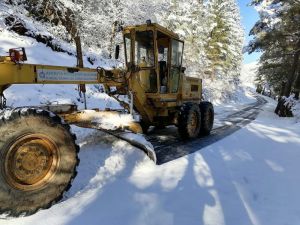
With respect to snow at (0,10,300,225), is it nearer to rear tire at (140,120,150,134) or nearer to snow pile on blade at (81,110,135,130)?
snow pile on blade at (81,110,135,130)

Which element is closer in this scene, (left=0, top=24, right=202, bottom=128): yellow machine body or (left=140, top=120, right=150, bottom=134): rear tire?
(left=0, top=24, right=202, bottom=128): yellow machine body

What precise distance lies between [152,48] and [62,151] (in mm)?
4609

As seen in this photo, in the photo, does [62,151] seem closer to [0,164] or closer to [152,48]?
[0,164]

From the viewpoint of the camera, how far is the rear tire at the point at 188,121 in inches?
368

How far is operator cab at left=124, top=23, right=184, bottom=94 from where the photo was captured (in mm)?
8242

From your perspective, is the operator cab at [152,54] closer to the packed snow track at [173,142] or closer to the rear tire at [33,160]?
the packed snow track at [173,142]

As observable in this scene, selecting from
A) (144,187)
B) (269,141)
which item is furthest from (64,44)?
(144,187)

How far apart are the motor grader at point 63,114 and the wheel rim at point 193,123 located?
3 centimetres

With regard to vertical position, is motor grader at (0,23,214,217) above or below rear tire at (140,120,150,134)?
above

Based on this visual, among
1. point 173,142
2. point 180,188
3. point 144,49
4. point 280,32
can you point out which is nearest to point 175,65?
point 144,49

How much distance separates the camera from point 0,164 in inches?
157

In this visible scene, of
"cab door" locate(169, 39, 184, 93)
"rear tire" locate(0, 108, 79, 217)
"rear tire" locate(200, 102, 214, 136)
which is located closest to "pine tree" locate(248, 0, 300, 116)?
"rear tire" locate(200, 102, 214, 136)

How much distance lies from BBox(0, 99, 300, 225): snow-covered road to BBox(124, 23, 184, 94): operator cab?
7.04 ft

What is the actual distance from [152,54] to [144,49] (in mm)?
251
